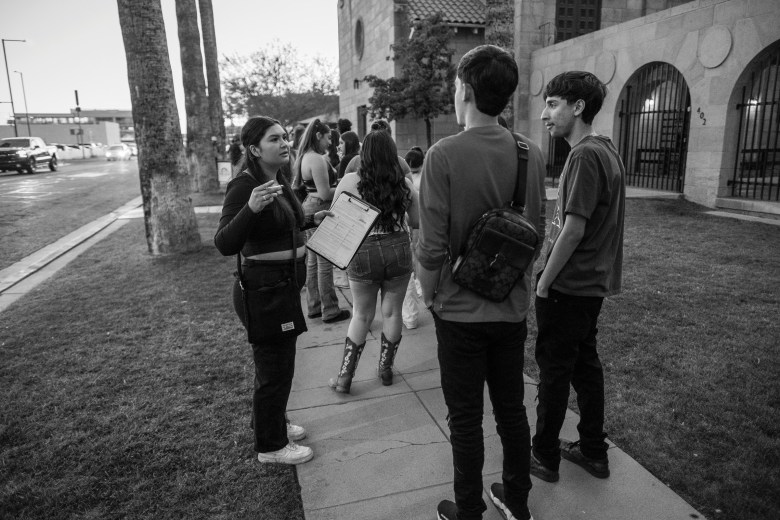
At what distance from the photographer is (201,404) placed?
3688mm

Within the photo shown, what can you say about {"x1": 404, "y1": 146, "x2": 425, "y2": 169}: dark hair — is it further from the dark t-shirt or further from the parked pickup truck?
the parked pickup truck

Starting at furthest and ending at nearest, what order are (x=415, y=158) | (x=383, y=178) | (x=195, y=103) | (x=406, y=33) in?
(x=406, y=33), (x=195, y=103), (x=415, y=158), (x=383, y=178)

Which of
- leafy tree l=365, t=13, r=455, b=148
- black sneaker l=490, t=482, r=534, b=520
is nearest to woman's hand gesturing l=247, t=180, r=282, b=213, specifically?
black sneaker l=490, t=482, r=534, b=520

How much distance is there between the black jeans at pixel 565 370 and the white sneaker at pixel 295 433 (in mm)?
1363

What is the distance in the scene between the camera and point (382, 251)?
11.9ft

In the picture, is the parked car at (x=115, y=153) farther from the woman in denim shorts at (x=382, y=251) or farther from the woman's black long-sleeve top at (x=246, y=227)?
the woman's black long-sleeve top at (x=246, y=227)

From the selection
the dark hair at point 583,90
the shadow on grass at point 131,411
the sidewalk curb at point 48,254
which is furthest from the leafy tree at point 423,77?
the dark hair at point 583,90

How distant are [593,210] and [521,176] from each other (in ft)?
1.54

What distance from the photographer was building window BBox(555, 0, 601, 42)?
18281mm

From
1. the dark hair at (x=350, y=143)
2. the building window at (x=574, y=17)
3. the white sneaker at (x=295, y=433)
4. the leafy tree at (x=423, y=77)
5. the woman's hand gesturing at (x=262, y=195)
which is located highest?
the building window at (x=574, y=17)

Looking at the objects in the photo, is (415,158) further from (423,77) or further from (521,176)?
(423,77)

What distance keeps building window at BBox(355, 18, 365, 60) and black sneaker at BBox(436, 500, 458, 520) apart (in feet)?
73.8

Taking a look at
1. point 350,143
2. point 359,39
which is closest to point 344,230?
point 350,143

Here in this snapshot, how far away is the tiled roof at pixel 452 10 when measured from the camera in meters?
18.0
